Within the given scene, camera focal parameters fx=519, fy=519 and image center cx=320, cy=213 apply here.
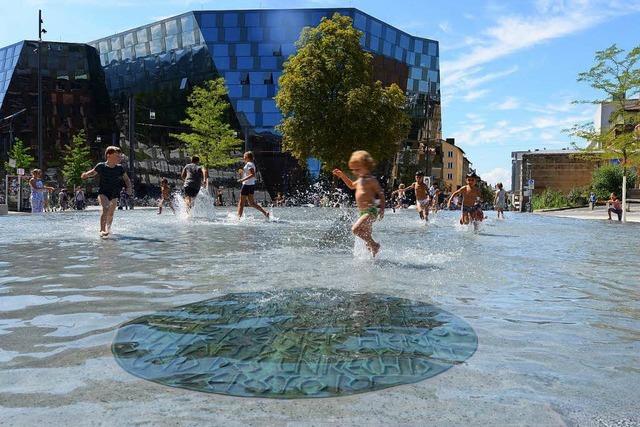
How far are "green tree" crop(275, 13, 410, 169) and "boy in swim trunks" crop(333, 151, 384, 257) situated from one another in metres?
22.9

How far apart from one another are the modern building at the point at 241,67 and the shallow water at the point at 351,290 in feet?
141

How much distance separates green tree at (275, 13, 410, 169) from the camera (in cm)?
3038

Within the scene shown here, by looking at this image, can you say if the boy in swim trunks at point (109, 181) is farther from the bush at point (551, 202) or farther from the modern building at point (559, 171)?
the modern building at point (559, 171)

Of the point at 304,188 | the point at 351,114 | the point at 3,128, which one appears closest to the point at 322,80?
the point at 351,114

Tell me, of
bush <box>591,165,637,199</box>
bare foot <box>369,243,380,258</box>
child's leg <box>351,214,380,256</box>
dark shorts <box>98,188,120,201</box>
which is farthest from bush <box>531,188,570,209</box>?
child's leg <box>351,214,380,256</box>

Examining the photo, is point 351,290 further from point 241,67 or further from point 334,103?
point 241,67

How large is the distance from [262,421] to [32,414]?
1.08 meters

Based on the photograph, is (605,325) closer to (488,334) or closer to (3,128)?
(488,334)

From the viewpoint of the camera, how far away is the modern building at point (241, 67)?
52188mm

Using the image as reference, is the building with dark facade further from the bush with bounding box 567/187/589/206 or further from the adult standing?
the bush with bounding box 567/187/589/206

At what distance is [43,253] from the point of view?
26.7 feet

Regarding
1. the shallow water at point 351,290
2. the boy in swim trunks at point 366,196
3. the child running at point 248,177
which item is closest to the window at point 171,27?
the child running at point 248,177

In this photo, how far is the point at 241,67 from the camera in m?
52.8

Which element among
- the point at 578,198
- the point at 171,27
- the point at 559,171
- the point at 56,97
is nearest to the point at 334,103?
the point at 171,27
